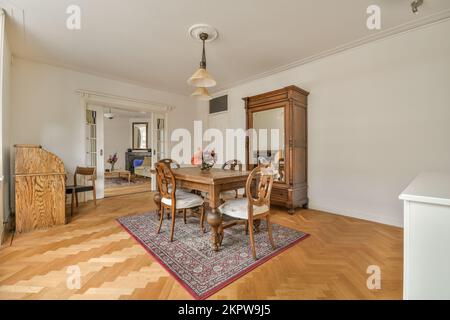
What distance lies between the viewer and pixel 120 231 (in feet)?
8.01

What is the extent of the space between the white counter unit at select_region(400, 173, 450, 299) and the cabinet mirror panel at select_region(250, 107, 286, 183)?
2349 mm

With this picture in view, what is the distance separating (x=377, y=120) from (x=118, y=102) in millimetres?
4599

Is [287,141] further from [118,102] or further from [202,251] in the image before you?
[118,102]

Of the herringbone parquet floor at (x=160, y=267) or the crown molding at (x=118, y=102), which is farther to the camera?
the crown molding at (x=118, y=102)

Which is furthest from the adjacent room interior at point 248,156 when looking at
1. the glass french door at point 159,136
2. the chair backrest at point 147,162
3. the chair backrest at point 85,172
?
the chair backrest at point 147,162

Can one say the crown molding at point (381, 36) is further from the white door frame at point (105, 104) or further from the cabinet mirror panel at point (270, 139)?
the white door frame at point (105, 104)

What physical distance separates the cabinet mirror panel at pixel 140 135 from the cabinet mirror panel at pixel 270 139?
601cm

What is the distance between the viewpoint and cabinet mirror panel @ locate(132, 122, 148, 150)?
8320 millimetres

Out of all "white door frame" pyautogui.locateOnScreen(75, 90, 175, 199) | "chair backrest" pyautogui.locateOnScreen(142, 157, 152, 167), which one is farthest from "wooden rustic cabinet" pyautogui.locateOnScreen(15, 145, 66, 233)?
"chair backrest" pyautogui.locateOnScreen(142, 157, 152, 167)

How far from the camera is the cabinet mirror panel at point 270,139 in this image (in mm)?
3268
